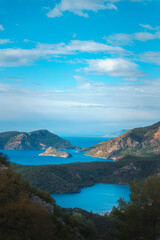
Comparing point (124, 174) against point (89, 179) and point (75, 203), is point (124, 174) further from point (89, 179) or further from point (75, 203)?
point (75, 203)

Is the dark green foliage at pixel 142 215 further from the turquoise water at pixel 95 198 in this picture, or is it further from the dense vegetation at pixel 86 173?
the dense vegetation at pixel 86 173

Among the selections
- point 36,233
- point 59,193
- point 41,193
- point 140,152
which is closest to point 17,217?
point 36,233

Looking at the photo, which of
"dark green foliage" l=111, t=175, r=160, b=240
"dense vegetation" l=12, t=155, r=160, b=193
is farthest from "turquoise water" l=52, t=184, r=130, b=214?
"dark green foliage" l=111, t=175, r=160, b=240

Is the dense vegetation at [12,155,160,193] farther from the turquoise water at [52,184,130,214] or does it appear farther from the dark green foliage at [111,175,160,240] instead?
the dark green foliage at [111,175,160,240]

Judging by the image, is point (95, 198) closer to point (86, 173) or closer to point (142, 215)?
point (86, 173)

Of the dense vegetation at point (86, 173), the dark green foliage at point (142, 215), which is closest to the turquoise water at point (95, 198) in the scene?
the dense vegetation at point (86, 173)

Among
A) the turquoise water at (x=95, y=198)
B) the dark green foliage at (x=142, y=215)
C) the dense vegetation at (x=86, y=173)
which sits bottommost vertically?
the turquoise water at (x=95, y=198)

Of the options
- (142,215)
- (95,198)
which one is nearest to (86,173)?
(95,198)
